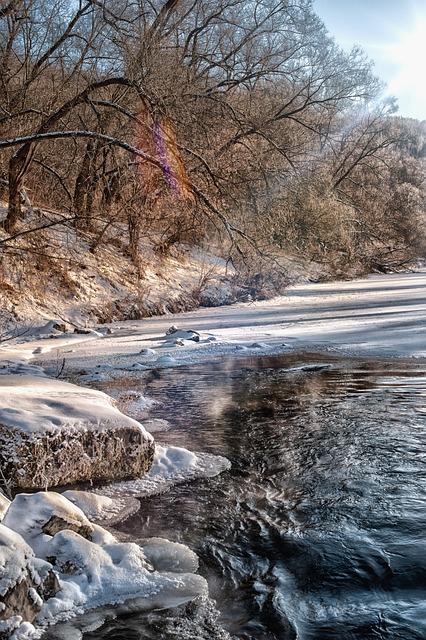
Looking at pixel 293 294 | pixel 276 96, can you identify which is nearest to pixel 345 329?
pixel 293 294

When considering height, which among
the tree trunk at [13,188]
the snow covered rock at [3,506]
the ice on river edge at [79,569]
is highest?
the tree trunk at [13,188]

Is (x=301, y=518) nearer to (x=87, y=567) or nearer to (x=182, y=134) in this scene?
(x=87, y=567)

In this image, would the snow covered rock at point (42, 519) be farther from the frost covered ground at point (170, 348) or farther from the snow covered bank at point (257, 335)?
the snow covered bank at point (257, 335)

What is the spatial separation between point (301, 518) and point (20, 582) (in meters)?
1.78

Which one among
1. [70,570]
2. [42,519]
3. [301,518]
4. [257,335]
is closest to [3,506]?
[42,519]

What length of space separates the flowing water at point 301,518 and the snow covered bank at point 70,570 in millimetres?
150

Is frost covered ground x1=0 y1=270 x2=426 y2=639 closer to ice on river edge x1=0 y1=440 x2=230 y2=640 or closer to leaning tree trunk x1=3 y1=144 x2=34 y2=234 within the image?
ice on river edge x1=0 y1=440 x2=230 y2=640

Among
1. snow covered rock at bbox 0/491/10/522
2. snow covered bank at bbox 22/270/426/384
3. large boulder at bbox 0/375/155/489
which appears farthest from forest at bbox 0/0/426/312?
snow covered rock at bbox 0/491/10/522

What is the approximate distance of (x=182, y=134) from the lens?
11.1 meters

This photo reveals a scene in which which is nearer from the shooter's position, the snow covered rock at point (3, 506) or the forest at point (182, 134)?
the snow covered rock at point (3, 506)

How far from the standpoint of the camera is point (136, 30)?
12.2m

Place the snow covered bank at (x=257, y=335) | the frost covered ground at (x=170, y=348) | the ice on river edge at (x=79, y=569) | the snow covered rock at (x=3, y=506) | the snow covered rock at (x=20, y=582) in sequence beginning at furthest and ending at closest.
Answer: the snow covered bank at (x=257, y=335) → the snow covered rock at (x=3, y=506) → the frost covered ground at (x=170, y=348) → the ice on river edge at (x=79, y=569) → the snow covered rock at (x=20, y=582)

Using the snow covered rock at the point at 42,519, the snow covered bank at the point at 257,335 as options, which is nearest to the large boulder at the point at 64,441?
the snow covered rock at the point at 42,519

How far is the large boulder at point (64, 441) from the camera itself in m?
4.36
